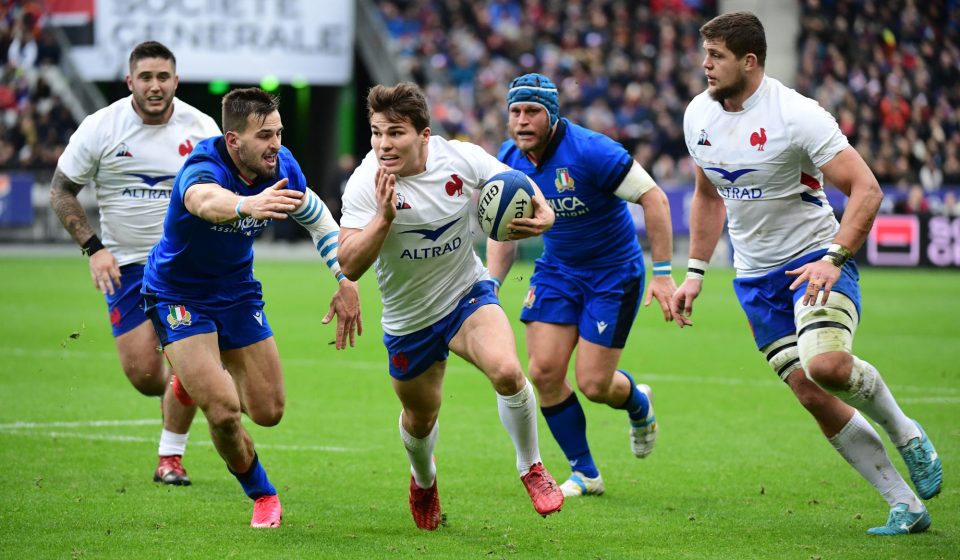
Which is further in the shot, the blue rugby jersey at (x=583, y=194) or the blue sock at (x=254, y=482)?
the blue rugby jersey at (x=583, y=194)

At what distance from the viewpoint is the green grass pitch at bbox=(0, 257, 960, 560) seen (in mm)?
6492

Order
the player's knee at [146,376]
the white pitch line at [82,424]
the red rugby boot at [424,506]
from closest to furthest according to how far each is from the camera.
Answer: the red rugby boot at [424,506] → the player's knee at [146,376] → the white pitch line at [82,424]

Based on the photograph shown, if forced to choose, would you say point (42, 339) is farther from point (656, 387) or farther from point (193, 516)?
point (193, 516)

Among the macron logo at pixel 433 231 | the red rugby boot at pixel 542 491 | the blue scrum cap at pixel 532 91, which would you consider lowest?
the red rugby boot at pixel 542 491

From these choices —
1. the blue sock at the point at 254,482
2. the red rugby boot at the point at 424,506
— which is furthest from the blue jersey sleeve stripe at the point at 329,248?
the red rugby boot at the point at 424,506

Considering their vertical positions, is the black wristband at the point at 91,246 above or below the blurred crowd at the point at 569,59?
above

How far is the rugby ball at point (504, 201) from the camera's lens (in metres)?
6.68

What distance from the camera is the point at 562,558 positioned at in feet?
20.2

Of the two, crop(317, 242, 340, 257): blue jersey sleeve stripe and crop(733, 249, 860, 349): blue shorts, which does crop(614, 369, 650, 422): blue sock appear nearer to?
crop(733, 249, 860, 349): blue shorts

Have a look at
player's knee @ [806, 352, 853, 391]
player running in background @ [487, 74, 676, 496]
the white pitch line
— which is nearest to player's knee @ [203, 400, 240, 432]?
player running in background @ [487, 74, 676, 496]

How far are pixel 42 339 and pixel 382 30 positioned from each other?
21.2m

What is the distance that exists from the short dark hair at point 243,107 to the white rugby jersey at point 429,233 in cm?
59

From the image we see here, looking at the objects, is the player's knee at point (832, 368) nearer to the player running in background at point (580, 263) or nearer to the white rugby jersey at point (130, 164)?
the player running in background at point (580, 263)

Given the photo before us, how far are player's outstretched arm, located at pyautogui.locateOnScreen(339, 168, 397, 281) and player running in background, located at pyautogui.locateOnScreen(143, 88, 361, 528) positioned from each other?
45 cm
